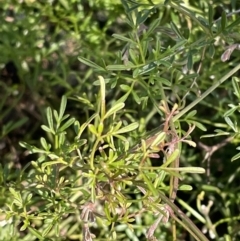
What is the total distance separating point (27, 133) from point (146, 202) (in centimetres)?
74

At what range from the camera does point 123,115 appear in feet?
4.24

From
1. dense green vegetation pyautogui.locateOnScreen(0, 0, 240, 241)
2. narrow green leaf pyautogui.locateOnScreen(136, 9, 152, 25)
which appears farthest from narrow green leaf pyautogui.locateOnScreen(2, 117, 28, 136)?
narrow green leaf pyautogui.locateOnScreen(136, 9, 152, 25)

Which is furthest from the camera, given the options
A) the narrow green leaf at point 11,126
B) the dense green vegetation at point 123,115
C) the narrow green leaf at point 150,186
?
the narrow green leaf at point 11,126

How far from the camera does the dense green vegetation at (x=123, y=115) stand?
33.0 inches

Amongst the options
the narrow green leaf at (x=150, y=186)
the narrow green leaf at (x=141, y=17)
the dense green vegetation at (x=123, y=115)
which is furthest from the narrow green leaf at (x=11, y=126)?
the narrow green leaf at (x=150, y=186)

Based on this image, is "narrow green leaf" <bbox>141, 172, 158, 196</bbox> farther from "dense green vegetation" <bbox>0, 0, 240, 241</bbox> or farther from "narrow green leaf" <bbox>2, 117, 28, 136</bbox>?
"narrow green leaf" <bbox>2, 117, 28, 136</bbox>

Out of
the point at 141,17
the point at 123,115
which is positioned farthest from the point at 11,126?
the point at 141,17

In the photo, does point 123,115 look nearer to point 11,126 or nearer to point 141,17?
point 11,126

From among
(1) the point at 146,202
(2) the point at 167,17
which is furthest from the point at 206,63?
(1) the point at 146,202

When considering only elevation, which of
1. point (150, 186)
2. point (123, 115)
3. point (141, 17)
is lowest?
point (123, 115)

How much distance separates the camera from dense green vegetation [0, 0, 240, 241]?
0.84 metres

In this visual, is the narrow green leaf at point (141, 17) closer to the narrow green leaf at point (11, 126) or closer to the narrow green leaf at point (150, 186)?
the narrow green leaf at point (150, 186)

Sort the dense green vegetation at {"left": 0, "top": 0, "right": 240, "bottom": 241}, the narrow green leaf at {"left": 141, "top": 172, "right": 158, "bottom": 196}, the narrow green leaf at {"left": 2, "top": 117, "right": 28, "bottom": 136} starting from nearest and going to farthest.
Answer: the narrow green leaf at {"left": 141, "top": 172, "right": 158, "bottom": 196}, the dense green vegetation at {"left": 0, "top": 0, "right": 240, "bottom": 241}, the narrow green leaf at {"left": 2, "top": 117, "right": 28, "bottom": 136}

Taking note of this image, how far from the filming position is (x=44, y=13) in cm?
130
